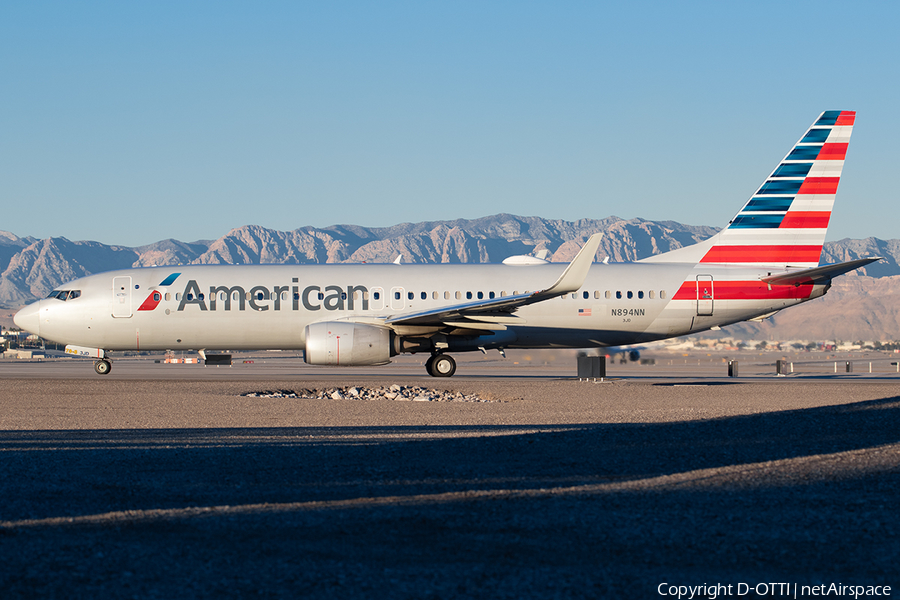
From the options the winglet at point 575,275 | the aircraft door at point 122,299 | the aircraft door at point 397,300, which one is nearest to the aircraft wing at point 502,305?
the winglet at point 575,275

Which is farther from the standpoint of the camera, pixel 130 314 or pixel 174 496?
pixel 130 314

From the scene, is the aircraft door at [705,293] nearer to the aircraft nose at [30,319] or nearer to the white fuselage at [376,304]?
the white fuselage at [376,304]

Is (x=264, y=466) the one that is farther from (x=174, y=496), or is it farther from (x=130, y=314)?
(x=130, y=314)

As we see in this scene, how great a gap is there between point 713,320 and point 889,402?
14023 millimetres

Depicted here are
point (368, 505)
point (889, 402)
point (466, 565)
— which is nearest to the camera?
point (466, 565)

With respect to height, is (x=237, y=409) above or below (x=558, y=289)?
below

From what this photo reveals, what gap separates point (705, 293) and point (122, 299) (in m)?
19.3

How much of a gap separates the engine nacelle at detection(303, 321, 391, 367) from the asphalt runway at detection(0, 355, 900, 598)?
36.7ft

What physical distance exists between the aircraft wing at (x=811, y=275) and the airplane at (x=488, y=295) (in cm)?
6

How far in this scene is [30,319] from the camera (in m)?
29.5

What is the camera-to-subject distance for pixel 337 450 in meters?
10.8

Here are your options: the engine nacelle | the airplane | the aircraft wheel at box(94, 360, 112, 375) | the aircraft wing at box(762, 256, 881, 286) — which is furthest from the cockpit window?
the aircraft wing at box(762, 256, 881, 286)

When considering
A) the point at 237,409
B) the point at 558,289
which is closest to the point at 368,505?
the point at 237,409

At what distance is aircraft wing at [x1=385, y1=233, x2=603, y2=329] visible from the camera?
25.1 metres
